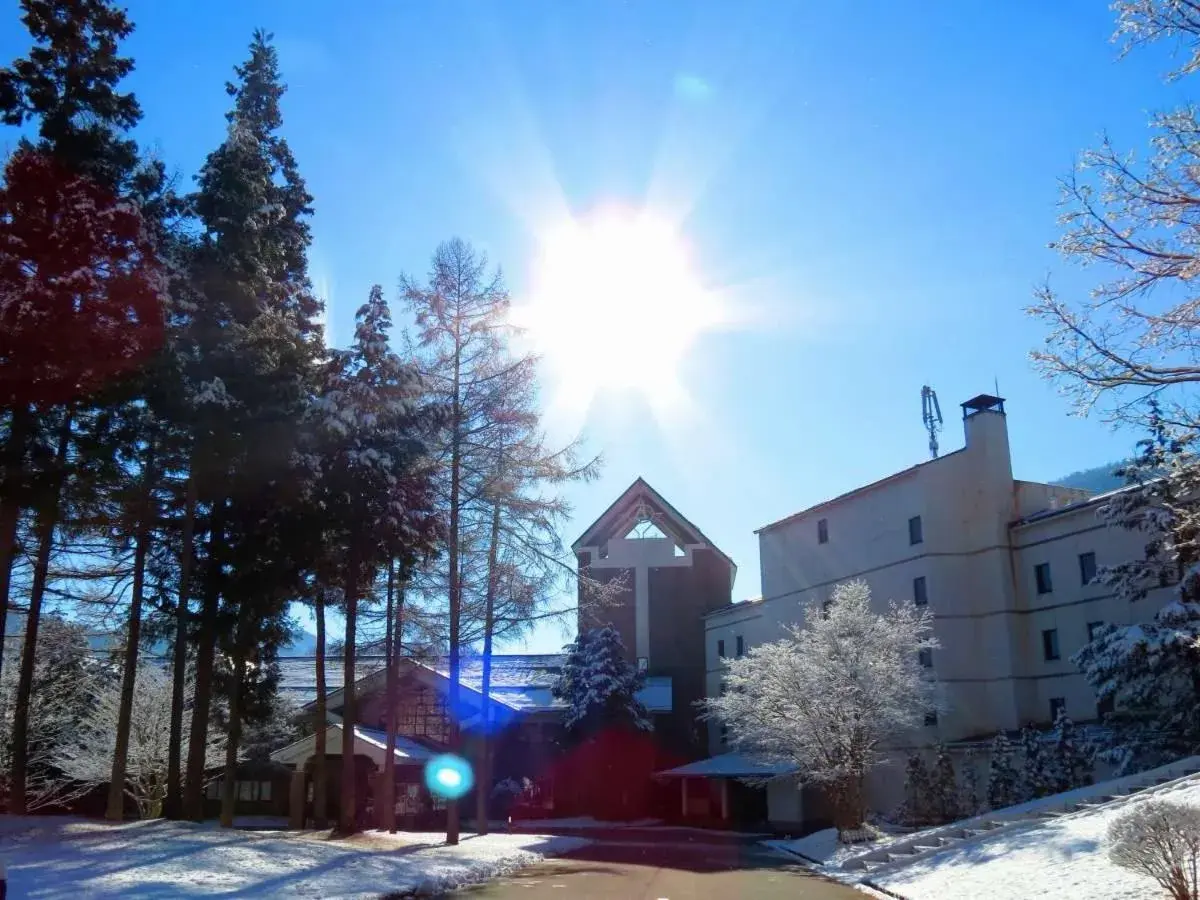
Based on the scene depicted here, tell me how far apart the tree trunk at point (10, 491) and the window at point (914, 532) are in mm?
28882

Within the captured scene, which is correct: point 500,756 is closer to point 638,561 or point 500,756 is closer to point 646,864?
point 638,561

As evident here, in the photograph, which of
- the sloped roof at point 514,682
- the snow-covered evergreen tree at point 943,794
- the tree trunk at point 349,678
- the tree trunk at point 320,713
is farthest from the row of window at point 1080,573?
the tree trunk at point 320,713

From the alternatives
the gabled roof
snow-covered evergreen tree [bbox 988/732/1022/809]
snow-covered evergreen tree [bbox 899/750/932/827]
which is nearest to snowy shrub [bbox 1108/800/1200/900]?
snow-covered evergreen tree [bbox 988/732/1022/809]

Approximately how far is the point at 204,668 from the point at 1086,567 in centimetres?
2658

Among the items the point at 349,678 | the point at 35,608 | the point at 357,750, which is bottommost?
the point at 357,750

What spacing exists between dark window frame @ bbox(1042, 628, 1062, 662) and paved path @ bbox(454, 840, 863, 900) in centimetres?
1254

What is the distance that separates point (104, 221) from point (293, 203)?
32.3ft

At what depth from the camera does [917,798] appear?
3084 cm

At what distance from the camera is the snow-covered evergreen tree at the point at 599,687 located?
4119 centimetres

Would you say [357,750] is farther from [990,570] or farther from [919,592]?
[990,570]

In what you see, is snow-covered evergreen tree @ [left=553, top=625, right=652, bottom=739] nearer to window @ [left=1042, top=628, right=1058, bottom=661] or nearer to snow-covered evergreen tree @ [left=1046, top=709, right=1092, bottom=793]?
window @ [left=1042, top=628, right=1058, bottom=661]

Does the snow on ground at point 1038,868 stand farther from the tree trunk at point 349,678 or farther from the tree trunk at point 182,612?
the tree trunk at point 182,612

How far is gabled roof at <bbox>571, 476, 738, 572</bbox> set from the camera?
50306 millimetres

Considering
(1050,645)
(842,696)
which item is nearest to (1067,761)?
(842,696)
